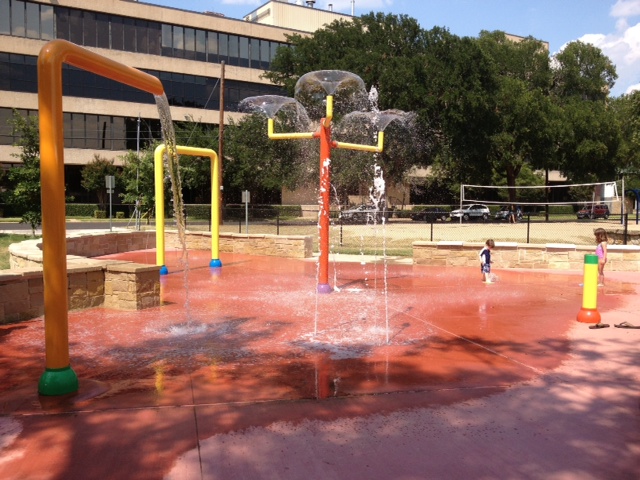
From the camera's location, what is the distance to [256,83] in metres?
52.7

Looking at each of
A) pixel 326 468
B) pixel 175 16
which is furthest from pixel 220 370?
pixel 175 16

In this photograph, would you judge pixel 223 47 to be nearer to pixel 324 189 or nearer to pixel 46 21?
pixel 46 21

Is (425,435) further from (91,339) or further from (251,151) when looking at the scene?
(251,151)

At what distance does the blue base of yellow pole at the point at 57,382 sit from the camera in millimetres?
4883

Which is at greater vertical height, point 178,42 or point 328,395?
point 178,42

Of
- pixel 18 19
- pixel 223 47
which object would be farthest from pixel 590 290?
pixel 223 47

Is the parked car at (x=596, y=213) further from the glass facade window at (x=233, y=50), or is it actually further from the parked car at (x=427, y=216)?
the glass facade window at (x=233, y=50)

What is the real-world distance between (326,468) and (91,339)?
4.31 m

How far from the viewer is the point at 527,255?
1494 centimetres

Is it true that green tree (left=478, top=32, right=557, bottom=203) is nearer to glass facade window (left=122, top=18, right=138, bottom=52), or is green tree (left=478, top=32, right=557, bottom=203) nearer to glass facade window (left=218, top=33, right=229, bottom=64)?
glass facade window (left=218, top=33, right=229, bottom=64)

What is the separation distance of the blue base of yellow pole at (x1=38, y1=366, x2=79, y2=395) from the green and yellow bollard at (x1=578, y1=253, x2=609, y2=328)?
6.47 metres

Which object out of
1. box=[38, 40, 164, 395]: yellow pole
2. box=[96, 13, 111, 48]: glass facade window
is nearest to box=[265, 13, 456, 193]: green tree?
box=[96, 13, 111, 48]: glass facade window

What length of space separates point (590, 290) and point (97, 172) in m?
41.9

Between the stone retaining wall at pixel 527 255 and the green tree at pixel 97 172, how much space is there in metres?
34.6
